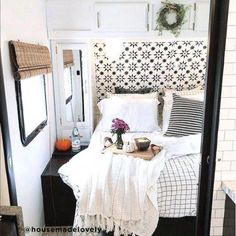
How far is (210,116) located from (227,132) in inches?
5.4

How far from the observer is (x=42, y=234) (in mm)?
2467

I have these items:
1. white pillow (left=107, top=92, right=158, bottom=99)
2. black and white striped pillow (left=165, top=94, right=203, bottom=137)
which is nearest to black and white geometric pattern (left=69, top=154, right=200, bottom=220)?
black and white striped pillow (left=165, top=94, right=203, bottom=137)

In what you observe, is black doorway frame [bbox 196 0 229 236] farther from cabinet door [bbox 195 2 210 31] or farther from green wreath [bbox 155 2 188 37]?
cabinet door [bbox 195 2 210 31]

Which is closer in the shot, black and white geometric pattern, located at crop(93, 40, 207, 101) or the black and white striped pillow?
the black and white striped pillow

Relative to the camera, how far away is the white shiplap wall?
1.33 m

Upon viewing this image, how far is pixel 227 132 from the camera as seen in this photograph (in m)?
1.44

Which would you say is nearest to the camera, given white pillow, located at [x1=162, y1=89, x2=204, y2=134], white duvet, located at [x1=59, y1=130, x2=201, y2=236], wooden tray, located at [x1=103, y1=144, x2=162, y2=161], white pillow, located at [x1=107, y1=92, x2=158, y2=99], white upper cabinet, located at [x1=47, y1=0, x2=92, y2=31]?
white duvet, located at [x1=59, y1=130, x2=201, y2=236]

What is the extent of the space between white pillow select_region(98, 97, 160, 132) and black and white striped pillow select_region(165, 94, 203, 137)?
236 millimetres

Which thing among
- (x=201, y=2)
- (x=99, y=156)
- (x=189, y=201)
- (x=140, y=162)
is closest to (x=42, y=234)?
(x=99, y=156)

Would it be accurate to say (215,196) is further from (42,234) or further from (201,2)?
(201,2)

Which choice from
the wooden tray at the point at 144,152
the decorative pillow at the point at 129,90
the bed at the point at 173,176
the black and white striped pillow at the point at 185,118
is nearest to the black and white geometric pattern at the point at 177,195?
the bed at the point at 173,176

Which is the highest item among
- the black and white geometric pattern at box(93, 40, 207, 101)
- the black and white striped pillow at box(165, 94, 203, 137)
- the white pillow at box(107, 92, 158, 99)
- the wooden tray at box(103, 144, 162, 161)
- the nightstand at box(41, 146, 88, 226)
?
the black and white geometric pattern at box(93, 40, 207, 101)

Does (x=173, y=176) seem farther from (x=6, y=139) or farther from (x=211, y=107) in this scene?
(x=6, y=139)

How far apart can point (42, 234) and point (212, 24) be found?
7.36 ft
